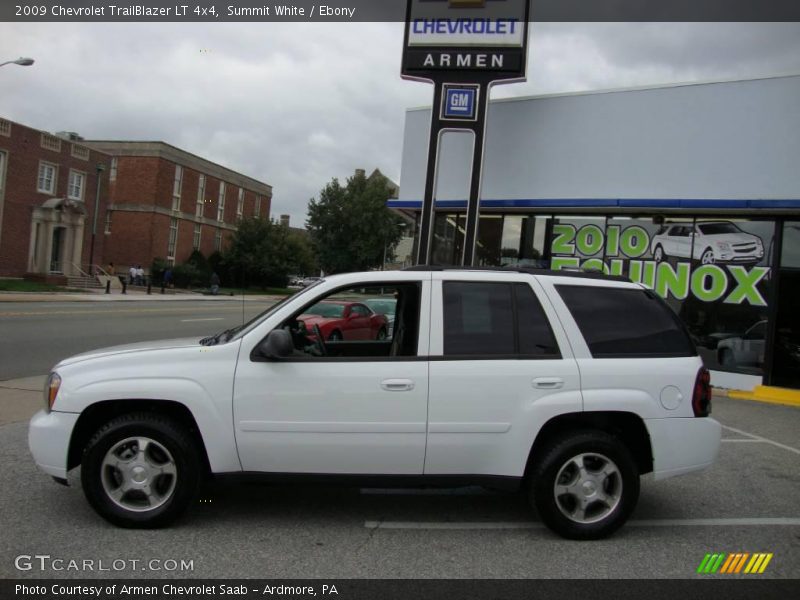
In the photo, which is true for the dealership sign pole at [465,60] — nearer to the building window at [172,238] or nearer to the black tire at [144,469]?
the black tire at [144,469]

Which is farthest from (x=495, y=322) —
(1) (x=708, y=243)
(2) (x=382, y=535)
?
(1) (x=708, y=243)

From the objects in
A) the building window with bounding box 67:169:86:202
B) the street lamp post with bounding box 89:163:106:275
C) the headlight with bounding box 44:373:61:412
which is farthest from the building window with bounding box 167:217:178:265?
the headlight with bounding box 44:373:61:412

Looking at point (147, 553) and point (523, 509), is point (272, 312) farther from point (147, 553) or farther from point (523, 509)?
point (523, 509)

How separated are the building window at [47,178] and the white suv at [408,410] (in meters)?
40.9

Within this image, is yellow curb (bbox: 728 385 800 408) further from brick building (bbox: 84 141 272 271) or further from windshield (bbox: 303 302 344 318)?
brick building (bbox: 84 141 272 271)

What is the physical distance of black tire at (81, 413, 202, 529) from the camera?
4031mm

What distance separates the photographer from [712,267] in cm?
1212

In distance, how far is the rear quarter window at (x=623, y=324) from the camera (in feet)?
14.4

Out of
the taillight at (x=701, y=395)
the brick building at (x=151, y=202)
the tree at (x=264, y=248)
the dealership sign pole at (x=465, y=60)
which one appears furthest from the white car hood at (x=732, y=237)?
the brick building at (x=151, y=202)

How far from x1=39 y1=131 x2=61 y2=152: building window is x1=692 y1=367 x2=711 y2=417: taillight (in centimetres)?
4277

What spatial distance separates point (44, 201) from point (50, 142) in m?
3.63

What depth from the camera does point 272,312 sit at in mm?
4316

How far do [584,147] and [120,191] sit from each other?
47.2 metres

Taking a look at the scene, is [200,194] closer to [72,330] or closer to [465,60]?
[72,330]
